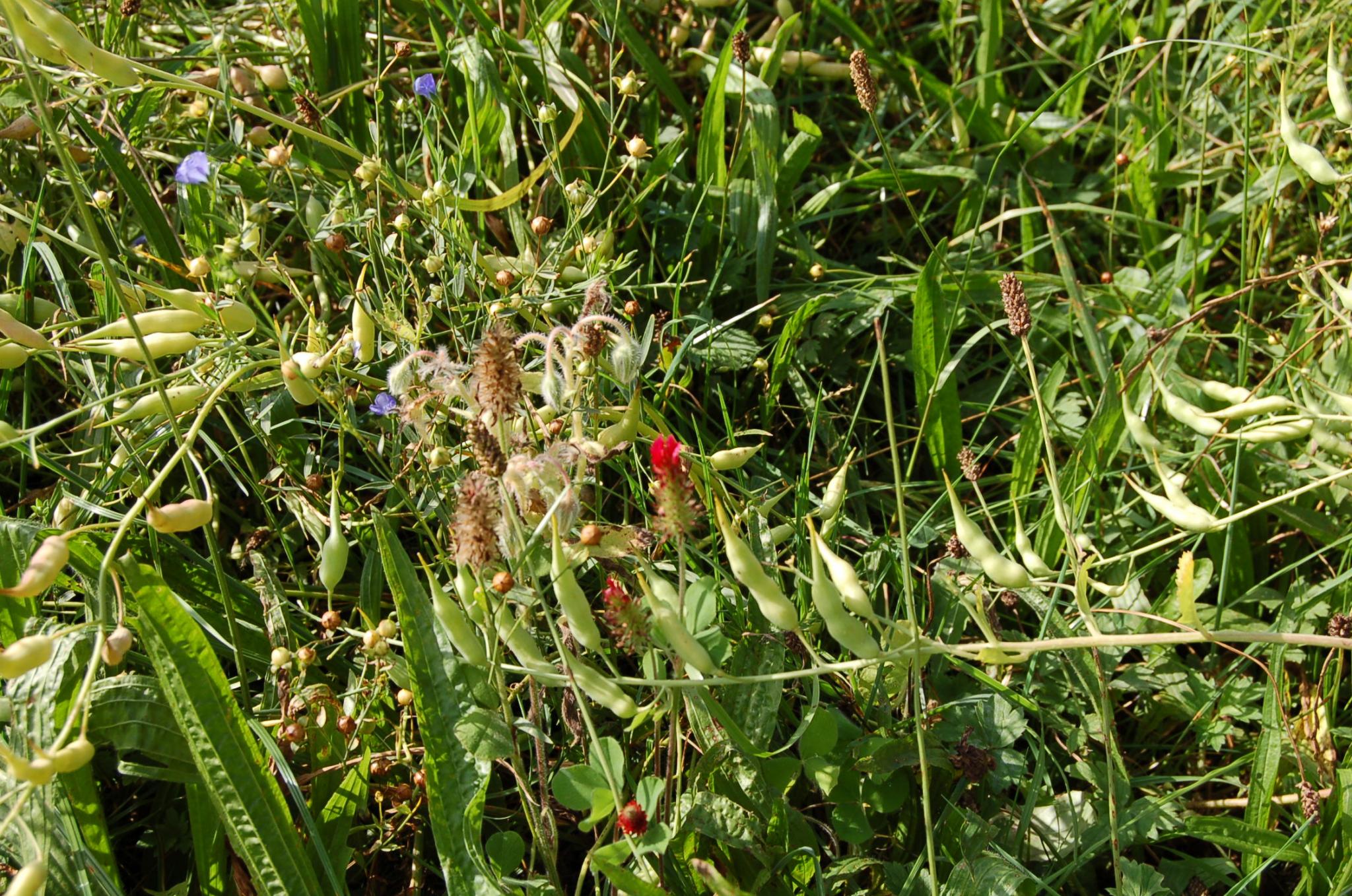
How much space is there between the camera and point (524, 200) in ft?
6.93

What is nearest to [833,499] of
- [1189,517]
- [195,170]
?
[1189,517]

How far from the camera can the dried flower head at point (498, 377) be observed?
3.53 ft

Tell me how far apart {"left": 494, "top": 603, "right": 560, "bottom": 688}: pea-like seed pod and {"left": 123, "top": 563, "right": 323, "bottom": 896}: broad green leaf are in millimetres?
379

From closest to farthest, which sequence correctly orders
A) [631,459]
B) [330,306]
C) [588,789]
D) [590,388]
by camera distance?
[588,789] → [590,388] → [631,459] → [330,306]

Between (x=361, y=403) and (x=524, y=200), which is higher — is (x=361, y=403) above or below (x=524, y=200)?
below

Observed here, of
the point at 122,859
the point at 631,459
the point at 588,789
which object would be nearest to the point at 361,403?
the point at 631,459

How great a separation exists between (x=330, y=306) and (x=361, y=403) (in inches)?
8.7

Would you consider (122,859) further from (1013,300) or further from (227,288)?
(1013,300)

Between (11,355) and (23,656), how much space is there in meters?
0.48

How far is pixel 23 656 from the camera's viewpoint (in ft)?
3.29

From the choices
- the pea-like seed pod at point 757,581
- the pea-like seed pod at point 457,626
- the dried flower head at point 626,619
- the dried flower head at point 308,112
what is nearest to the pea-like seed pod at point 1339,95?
the pea-like seed pod at point 757,581

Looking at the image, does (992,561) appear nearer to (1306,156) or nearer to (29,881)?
(1306,156)

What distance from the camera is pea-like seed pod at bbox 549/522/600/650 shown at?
1062 mm

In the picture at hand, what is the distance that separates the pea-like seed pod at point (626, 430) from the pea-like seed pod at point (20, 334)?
0.66 meters
